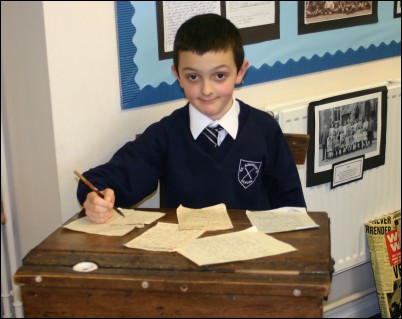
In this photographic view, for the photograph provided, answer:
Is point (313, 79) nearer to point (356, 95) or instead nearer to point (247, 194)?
point (356, 95)

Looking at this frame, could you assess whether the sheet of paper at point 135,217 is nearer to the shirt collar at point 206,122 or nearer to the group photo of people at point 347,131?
the shirt collar at point 206,122

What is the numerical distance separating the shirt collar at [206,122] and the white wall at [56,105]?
0.23 m

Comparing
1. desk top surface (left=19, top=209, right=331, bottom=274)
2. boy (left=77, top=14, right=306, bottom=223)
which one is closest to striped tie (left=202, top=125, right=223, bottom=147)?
boy (left=77, top=14, right=306, bottom=223)

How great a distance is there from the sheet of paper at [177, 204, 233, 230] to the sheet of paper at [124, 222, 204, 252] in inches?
1.0

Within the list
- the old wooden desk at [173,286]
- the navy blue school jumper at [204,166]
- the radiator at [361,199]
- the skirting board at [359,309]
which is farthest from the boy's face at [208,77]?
the skirting board at [359,309]

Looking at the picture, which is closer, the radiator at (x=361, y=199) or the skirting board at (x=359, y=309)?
the radiator at (x=361, y=199)

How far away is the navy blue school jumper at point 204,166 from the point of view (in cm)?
194

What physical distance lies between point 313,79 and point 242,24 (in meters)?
0.44

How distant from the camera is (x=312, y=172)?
2576 millimetres

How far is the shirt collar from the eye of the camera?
1955 mm

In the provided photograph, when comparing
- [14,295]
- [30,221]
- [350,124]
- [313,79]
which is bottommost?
[14,295]

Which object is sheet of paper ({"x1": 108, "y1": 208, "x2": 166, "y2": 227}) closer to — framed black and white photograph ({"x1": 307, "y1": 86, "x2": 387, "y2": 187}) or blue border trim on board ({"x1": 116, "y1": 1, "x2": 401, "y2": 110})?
blue border trim on board ({"x1": 116, "y1": 1, "x2": 401, "y2": 110})

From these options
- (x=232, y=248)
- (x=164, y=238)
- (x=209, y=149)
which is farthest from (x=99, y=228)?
(x=209, y=149)

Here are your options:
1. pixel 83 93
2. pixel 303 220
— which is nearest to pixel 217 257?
pixel 303 220
